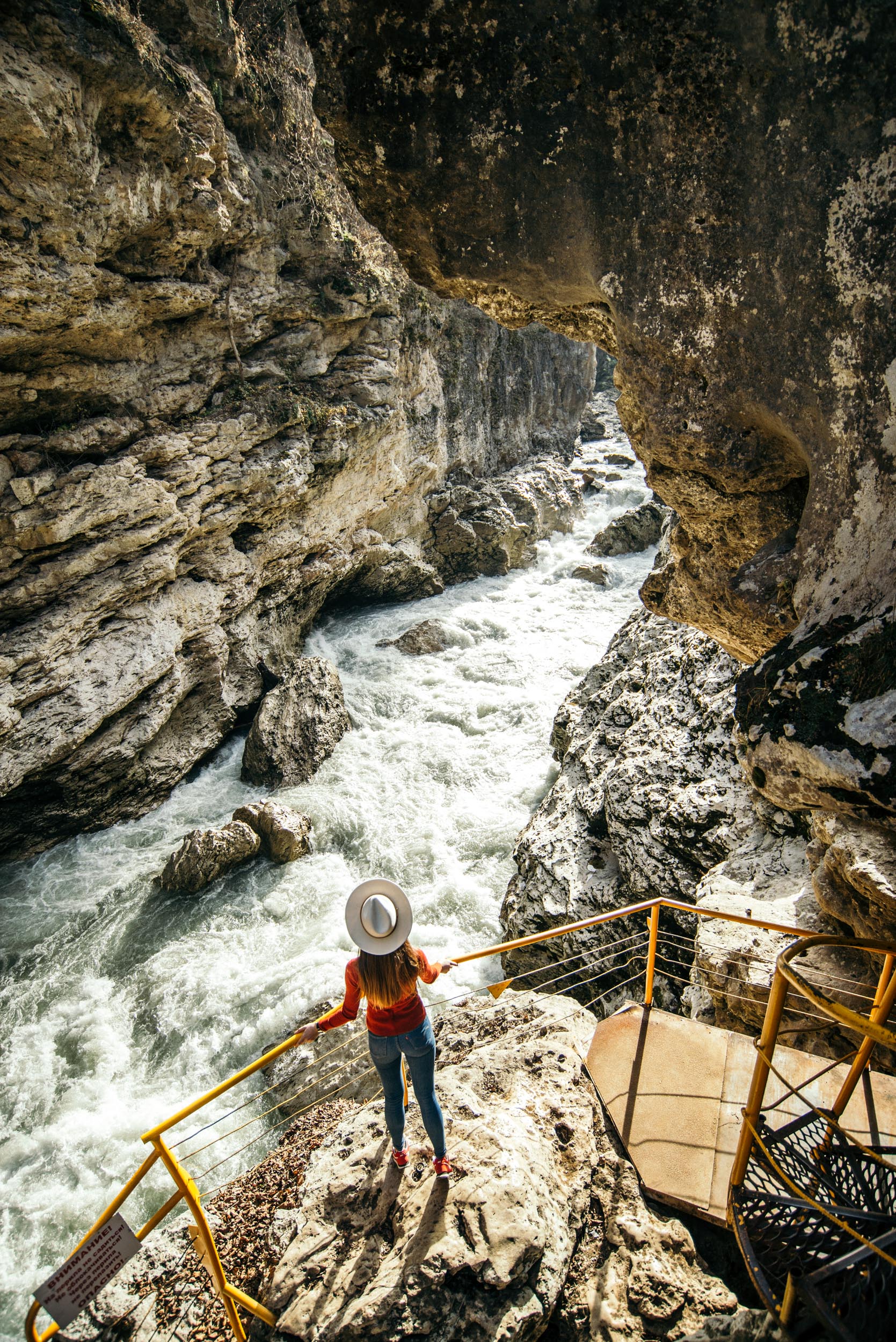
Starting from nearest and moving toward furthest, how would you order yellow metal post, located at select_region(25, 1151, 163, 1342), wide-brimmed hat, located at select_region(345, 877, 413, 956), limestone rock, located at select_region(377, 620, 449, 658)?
yellow metal post, located at select_region(25, 1151, 163, 1342), wide-brimmed hat, located at select_region(345, 877, 413, 956), limestone rock, located at select_region(377, 620, 449, 658)

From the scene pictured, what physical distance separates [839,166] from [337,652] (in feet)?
43.4

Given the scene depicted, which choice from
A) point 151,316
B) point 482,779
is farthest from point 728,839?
point 151,316

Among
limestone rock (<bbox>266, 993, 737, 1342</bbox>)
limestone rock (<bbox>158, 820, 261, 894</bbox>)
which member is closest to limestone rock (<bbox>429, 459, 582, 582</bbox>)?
limestone rock (<bbox>158, 820, 261, 894</bbox>)

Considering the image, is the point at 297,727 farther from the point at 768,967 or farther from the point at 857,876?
the point at 857,876

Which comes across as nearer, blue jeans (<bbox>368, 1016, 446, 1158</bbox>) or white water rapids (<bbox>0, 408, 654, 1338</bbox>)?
blue jeans (<bbox>368, 1016, 446, 1158</bbox>)

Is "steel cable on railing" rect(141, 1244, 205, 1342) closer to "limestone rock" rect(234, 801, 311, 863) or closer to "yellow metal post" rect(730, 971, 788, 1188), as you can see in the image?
"yellow metal post" rect(730, 971, 788, 1188)

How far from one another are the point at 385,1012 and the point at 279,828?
7.16 meters

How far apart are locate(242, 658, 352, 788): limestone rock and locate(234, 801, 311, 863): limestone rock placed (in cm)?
115

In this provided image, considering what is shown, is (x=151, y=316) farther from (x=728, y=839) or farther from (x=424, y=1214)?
(x=424, y=1214)

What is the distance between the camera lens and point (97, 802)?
34.4 feet

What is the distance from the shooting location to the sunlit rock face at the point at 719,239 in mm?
3055

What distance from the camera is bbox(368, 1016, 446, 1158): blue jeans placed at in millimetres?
2957

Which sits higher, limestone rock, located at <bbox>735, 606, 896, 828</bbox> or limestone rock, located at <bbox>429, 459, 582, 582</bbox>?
limestone rock, located at <bbox>735, 606, 896, 828</bbox>

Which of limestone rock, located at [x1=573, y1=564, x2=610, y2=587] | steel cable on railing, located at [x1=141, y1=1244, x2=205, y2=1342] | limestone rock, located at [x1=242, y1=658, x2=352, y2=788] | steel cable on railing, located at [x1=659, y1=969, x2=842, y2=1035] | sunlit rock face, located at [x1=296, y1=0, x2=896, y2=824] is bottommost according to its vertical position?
limestone rock, located at [x1=242, y1=658, x2=352, y2=788]
